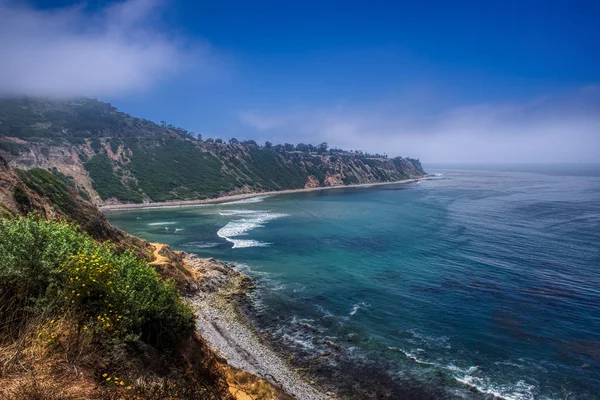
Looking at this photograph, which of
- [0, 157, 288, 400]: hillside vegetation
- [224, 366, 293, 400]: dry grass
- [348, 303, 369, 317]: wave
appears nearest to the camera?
[0, 157, 288, 400]: hillside vegetation

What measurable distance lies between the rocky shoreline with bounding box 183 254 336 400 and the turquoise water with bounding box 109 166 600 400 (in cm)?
134

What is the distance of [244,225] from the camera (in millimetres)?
76312

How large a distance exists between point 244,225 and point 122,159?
88.8 m

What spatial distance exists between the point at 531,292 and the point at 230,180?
131 m

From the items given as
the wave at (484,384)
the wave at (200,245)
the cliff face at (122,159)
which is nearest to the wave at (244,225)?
the wave at (200,245)

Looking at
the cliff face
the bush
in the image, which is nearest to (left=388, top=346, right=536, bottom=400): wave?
the bush

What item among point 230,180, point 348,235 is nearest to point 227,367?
point 348,235

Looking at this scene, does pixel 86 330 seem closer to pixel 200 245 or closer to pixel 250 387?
pixel 250 387

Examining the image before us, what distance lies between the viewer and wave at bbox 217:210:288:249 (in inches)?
2355

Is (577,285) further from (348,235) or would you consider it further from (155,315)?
(155,315)

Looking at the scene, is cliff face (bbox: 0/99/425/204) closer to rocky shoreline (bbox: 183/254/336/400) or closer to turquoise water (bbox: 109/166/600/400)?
turquoise water (bbox: 109/166/600/400)

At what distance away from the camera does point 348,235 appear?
213 ft

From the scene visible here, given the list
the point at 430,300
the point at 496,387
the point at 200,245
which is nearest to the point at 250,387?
the point at 496,387

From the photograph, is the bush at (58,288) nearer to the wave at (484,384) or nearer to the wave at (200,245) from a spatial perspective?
the wave at (484,384)
